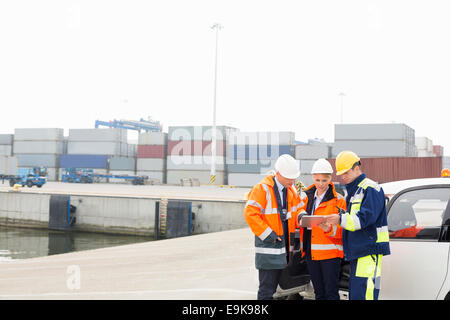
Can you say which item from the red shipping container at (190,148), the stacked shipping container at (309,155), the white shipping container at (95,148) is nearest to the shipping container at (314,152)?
the stacked shipping container at (309,155)

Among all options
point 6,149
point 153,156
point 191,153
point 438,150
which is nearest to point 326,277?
point 191,153

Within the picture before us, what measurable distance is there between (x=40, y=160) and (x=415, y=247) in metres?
62.2

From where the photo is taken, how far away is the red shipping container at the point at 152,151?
54.9 metres

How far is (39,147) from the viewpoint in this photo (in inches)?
2345

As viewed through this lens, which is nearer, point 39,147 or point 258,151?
point 258,151

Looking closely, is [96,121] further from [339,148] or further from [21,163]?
[339,148]

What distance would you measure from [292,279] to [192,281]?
9.50 ft

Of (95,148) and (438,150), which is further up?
(438,150)

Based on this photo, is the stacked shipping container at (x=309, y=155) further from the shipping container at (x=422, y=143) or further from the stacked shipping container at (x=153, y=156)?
the shipping container at (x=422, y=143)

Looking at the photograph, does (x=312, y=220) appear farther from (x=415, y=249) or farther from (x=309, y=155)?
(x=309, y=155)

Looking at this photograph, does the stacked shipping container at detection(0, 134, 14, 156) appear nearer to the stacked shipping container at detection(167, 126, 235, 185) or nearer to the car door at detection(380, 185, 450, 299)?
the stacked shipping container at detection(167, 126, 235, 185)
